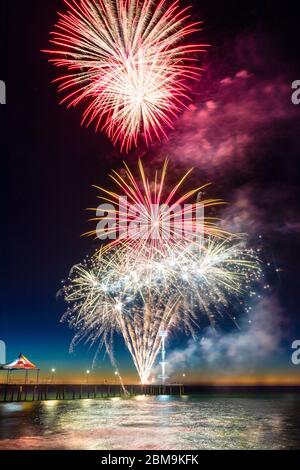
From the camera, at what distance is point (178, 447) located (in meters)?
16.7

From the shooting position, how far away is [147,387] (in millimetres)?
80875

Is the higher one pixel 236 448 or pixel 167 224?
pixel 167 224

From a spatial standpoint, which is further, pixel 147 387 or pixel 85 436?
pixel 147 387

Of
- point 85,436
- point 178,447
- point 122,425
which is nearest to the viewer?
point 178,447
